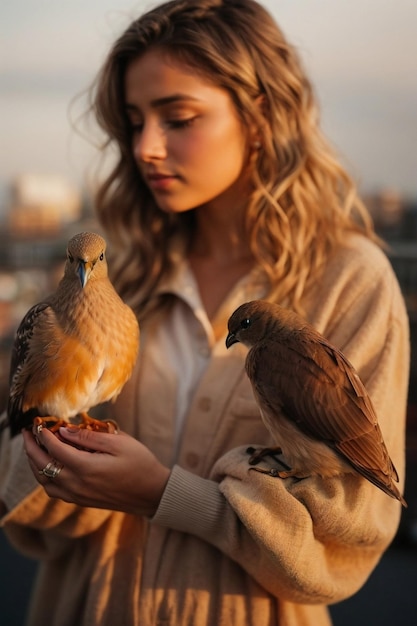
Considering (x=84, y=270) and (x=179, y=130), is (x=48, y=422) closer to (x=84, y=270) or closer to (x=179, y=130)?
(x=84, y=270)

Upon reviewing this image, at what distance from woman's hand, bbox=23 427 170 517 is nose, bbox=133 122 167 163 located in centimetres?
104

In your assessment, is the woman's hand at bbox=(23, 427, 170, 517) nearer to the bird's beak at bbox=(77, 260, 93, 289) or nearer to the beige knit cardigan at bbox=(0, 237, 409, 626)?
the beige knit cardigan at bbox=(0, 237, 409, 626)

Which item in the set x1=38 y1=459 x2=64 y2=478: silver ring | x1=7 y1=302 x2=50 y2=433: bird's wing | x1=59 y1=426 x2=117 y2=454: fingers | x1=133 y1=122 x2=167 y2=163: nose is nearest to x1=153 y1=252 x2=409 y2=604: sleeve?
x1=59 y1=426 x2=117 y2=454: fingers

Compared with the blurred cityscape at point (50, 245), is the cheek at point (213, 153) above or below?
above

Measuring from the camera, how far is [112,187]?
3188 millimetres

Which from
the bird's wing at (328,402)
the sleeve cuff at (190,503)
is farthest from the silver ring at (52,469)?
the bird's wing at (328,402)

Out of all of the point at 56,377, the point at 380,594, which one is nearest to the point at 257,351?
the point at 56,377

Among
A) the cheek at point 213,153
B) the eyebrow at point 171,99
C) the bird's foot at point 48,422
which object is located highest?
the eyebrow at point 171,99

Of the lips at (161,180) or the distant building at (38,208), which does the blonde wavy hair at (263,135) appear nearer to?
the lips at (161,180)

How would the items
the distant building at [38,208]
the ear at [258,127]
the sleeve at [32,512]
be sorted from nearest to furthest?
1. the sleeve at [32,512]
2. the ear at [258,127]
3. the distant building at [38,208]

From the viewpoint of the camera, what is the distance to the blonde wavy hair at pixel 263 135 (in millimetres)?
2662

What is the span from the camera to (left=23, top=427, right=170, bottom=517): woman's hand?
213 cm

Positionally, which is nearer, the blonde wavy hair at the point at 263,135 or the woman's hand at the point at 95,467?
the woman's hand at the point at 95,467

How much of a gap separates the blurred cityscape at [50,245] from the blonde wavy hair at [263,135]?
2395 millimetres
